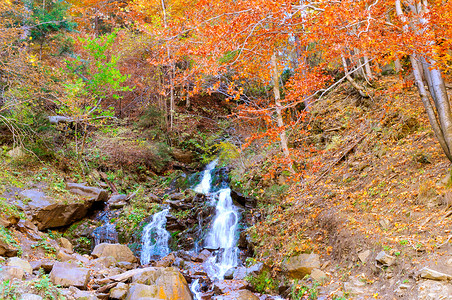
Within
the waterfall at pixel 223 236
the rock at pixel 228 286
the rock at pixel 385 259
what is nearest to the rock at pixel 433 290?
the rock at pixel 385 259

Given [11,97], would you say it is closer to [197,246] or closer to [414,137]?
[197,246]

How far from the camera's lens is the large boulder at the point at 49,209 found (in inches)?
390

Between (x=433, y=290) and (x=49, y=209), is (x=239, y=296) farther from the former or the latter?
(x=49, y=209)

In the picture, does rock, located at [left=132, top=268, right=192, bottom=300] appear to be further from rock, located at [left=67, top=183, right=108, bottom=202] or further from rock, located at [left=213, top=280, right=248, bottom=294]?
rock, located at [left=67, top=183, right=108, bottom=202]

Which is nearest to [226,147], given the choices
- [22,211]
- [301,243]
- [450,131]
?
[301,243]

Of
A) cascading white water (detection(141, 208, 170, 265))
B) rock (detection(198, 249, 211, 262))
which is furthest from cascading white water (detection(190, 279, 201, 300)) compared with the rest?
cascading white water (detection(141, 208, 170, 265))

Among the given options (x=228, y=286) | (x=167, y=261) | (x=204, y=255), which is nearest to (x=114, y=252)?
(x=167, y=261)

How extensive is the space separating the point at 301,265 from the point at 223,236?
171 inches

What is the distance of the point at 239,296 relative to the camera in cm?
714

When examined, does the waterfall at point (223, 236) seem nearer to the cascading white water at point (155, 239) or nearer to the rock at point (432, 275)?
the cascading white water at point (155, 239)

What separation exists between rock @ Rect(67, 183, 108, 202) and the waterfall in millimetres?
4411

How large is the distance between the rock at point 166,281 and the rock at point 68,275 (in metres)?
1.12

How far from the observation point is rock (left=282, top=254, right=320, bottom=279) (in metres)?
6.79

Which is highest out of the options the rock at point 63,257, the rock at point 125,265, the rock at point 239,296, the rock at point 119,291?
the rock at point 63,257
